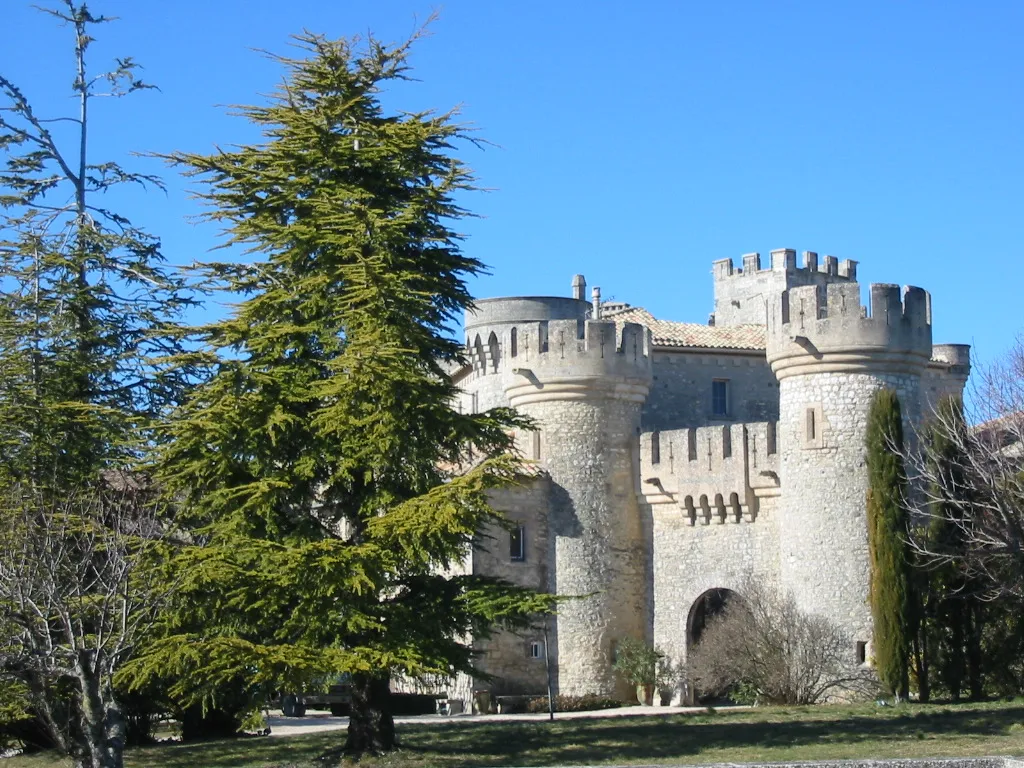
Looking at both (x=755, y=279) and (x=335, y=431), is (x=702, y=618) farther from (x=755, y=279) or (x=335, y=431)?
(x=755, y=279)

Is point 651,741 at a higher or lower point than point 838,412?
lower

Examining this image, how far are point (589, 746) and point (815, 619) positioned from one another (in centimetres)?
857

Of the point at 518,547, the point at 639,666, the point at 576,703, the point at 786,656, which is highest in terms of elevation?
the point at 518,547

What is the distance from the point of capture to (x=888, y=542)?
29.3m

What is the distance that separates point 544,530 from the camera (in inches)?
1458

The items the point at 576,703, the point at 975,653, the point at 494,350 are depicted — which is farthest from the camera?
the point at 494,350

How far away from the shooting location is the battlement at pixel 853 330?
99.7 feet

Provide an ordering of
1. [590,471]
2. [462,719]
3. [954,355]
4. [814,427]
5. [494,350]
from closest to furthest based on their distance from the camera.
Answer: [814,427] → [462,719] → [590,471] → [494,350] → [954,355]

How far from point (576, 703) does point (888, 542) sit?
8510mm

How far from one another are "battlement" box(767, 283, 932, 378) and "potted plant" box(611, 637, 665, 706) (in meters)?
7.64

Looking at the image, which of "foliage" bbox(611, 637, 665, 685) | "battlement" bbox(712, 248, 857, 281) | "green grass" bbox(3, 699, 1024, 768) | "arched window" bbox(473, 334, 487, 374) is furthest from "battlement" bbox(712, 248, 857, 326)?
"green grass" bbox(3, 699, 1024, 768)

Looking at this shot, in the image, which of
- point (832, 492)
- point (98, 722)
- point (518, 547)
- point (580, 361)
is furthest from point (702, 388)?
point (98, 722)

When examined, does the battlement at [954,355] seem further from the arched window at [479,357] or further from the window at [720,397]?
the arched window at [479,357]

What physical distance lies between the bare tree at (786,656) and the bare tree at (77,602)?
12.6 metres
